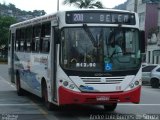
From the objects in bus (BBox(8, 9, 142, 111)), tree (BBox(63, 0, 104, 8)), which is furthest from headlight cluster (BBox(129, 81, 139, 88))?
tree (BBox(63, 0, 104, 8))

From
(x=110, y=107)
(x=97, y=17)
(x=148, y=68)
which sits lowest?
(x=148, y=68)

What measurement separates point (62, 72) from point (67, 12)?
1.65 m

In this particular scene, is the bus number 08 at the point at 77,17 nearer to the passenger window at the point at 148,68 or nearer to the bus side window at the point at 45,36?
the bus side window at the point at 45,36

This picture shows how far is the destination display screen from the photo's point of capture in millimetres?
13398

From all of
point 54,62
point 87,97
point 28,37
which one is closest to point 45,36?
point 54,62

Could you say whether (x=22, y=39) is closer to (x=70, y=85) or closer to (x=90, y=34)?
(x=90, y=34)

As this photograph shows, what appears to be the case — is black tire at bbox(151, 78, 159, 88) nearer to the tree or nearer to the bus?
the bus

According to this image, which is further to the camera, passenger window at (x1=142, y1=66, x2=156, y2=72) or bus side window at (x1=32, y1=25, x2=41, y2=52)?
passenger window at (x1=142, y1=66, x2=156, y2=72)

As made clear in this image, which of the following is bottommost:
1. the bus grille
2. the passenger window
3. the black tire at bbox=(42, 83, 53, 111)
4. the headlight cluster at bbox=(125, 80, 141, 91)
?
the passenger window

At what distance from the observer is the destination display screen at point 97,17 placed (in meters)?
13.4

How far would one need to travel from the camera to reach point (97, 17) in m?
13.5

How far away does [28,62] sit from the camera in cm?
1830

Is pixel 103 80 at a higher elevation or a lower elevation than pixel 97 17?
lower

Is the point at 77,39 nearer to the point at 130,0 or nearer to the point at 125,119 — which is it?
the point at 125,119
